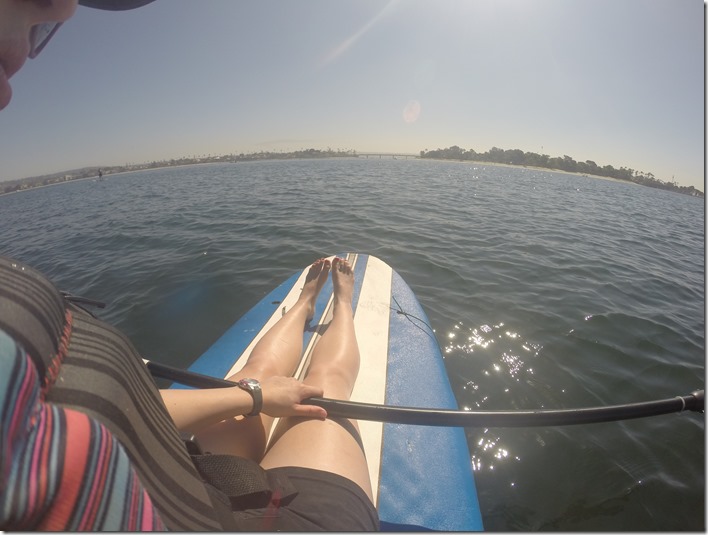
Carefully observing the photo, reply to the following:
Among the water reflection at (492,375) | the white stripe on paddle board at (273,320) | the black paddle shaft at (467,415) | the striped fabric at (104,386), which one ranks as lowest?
the water reflection at (492,375)

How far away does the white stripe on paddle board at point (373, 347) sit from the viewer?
2195 millimetres

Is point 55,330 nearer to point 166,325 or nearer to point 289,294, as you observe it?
point 289,294

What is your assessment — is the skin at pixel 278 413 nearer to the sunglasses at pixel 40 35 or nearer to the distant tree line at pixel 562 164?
the sunglasses at pixel 40 35

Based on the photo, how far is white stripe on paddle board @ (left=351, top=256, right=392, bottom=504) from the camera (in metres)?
2.20

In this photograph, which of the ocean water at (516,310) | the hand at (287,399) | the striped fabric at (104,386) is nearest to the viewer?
the striped fabric at (104,386)

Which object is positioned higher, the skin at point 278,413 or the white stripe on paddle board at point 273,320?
the skin at point 278,413

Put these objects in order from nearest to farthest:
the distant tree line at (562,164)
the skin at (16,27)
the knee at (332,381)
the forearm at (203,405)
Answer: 1. the skin at (16,27)
2. the forearm at (203,405)
3. the knee at (332,381)
4. the distant tree line at (562,164)

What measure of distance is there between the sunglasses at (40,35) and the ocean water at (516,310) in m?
3.36

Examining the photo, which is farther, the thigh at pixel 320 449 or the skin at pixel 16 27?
the thigh at pixel 320 449

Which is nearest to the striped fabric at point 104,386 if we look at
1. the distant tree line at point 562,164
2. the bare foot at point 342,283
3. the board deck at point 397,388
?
the board deck at point 397,388

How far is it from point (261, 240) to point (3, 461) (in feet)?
25.2

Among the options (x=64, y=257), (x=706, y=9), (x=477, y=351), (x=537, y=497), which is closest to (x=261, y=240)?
(x=64, y=257)

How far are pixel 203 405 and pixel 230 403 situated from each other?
0.13m

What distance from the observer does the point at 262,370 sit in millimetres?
2105
